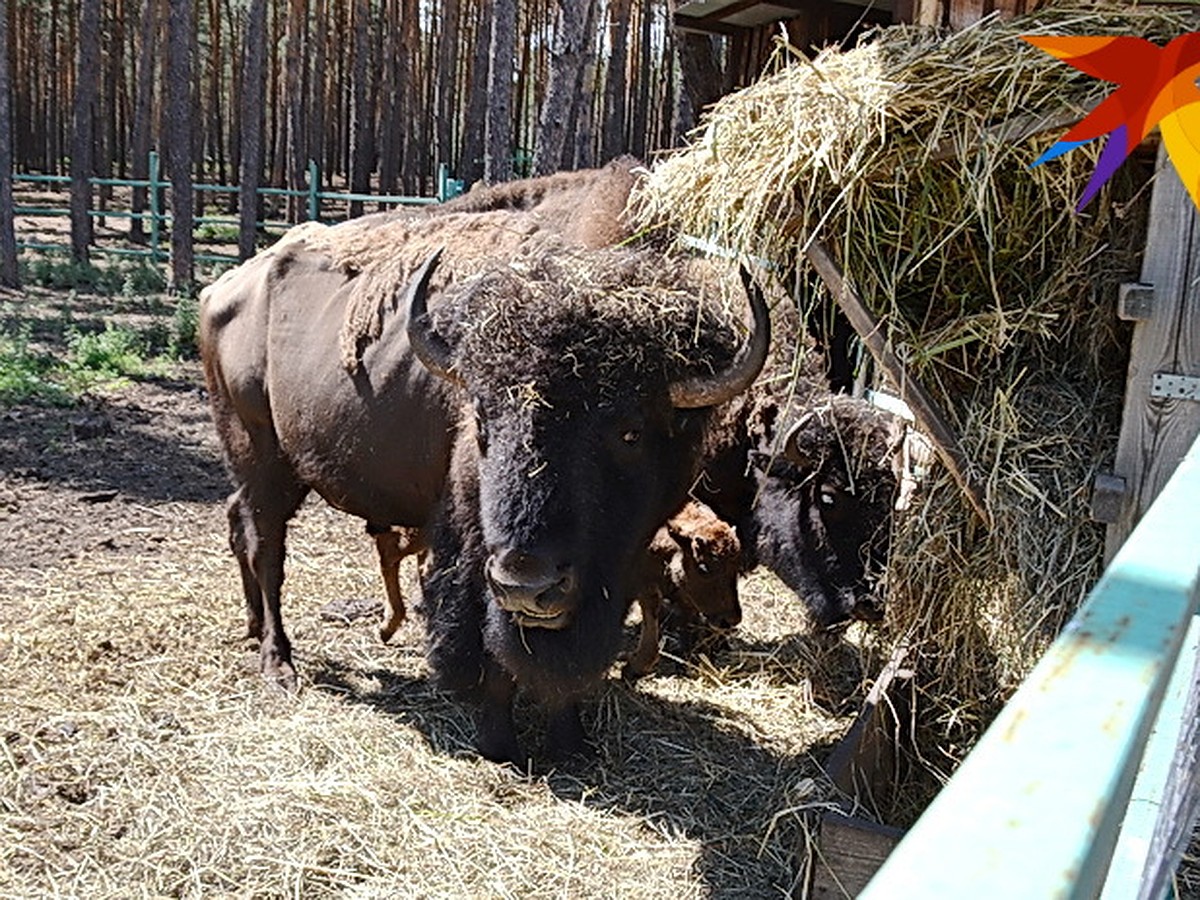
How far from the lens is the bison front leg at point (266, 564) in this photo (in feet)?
18.8

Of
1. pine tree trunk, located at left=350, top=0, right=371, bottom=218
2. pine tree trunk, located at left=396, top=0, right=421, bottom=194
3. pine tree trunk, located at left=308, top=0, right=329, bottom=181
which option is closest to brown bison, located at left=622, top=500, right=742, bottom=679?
pine tree trunk, located at left=350, top=0, right=371, bottom=218

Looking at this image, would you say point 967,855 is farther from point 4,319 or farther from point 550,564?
point 4,319

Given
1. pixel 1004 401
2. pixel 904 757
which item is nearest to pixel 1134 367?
pixel 1004 401

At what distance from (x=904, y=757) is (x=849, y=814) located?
1.60ft

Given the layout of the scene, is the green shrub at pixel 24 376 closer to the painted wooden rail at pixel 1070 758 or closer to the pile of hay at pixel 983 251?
the pile of hay at pixel 983 251

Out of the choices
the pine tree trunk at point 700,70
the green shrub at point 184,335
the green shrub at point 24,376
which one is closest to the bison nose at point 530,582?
the pine tree trunk at point 700,70

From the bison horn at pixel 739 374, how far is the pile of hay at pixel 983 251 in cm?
19

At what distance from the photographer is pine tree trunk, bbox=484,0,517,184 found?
474 inches

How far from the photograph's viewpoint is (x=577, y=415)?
4.21 m

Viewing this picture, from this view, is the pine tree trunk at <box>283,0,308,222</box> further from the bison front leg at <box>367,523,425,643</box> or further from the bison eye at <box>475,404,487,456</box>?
the bison eye at <box>475,404,487,456</box>

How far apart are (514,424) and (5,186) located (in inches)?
574

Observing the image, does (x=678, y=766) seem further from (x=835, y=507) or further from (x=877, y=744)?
(x=835, y=507)

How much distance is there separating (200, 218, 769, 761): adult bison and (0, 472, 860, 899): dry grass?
0.38m

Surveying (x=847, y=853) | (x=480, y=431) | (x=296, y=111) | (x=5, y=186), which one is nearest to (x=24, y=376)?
(x=5, y=186)
